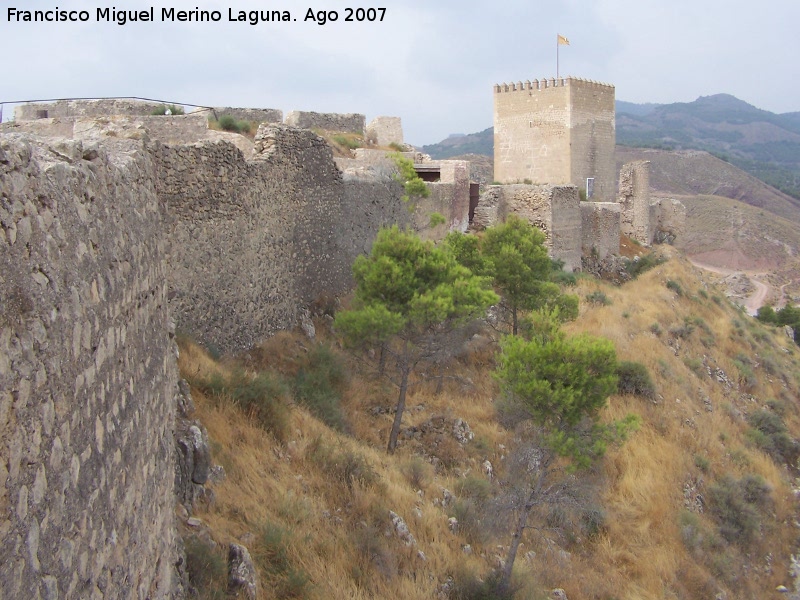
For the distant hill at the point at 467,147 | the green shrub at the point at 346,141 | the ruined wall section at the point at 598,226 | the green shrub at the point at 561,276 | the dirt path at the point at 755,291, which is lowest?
the dirt path at the point at 755,291

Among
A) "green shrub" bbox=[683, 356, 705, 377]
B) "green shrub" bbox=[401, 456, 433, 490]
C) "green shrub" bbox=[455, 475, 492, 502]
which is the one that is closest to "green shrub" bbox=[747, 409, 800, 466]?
"green shrub" bbox=[683, 356, 705, 377]

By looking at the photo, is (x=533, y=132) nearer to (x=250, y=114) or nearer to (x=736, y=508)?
(x=250, y=114)

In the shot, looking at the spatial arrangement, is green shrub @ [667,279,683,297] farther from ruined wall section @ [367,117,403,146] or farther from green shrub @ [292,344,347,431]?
green shrub @ [292,344,347,431]

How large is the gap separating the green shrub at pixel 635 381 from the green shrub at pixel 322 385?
556cm

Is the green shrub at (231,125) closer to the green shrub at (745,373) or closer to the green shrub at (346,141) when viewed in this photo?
the green shrub at (346,141)

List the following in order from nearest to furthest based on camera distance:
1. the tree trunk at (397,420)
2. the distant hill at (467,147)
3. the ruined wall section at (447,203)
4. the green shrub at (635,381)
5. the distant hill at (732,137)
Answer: the tree trunk at (397,420) < the green shrub at (635,381) < the ruined wall section at (447,203) < the distant hill at (467,147) < the distant hill at (732,137)

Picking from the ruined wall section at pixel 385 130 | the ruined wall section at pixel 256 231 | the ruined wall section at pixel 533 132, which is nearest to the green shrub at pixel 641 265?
the ruined wall section at pixel 533 132

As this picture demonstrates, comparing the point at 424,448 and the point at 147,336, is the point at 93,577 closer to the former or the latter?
the point at 147,336

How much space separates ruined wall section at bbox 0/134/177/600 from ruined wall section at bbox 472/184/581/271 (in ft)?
45.0

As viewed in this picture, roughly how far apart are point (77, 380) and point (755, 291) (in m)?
46.9

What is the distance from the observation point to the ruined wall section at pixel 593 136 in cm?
2217

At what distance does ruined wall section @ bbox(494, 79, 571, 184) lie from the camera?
22.1 m

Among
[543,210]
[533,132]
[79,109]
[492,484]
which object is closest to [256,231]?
[492,484]

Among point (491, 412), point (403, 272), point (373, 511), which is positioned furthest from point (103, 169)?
point (491, 412)
